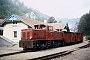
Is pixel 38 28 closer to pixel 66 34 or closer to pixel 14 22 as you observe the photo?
pixel 66 34

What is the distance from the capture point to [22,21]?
840 inches

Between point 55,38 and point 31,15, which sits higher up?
point 31,15

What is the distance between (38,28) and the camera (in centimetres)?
1509

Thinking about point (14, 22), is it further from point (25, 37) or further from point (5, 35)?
point (25, 37)

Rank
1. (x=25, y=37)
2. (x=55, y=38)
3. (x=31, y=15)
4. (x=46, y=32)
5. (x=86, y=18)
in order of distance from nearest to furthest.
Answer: (x=25, y=37) < (x=46, y=32) < (x=55, y=38) < (x=86, y=18) < (x=31, y=15)

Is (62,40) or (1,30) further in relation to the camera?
(1,30)

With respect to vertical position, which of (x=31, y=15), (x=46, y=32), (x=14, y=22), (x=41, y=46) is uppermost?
(x=31, y=15)

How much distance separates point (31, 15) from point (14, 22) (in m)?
79.2

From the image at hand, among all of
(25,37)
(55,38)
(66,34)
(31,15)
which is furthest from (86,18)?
(31,15)

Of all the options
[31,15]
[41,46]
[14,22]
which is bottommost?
[41,46]

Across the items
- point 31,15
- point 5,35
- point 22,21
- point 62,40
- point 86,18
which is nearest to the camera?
point 62,40

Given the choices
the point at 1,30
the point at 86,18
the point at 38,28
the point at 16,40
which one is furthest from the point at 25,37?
the point at 86,18

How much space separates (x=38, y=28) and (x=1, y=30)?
1026cm

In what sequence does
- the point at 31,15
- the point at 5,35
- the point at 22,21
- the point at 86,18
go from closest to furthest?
the point at 22,21 < the point at 5,35 < the point at 86,18 < the point at 31,15
